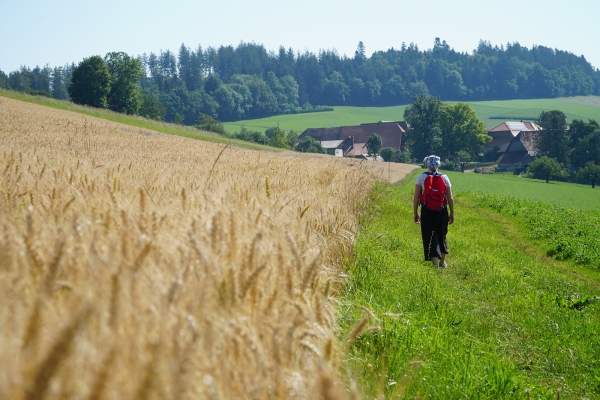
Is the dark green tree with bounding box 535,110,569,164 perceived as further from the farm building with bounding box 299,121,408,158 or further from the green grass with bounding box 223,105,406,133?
the green grass with bounding box 223,105,406,133

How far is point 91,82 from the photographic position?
74.8 m

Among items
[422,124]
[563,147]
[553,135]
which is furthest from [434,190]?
[422,124]

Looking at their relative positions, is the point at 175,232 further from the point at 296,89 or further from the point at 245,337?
the point at 296,89

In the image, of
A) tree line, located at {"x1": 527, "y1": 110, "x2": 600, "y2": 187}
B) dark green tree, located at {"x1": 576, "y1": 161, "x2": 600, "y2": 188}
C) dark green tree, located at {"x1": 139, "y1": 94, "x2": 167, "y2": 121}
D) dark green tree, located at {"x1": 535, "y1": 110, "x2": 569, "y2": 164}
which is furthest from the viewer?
dark green tree, located at {"x1": 139, "y1": 94, "x2": 167, "y2": 121}

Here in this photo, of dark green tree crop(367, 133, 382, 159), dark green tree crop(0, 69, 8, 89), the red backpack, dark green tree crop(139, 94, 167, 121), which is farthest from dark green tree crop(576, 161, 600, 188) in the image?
dark green tree crop(0, 69, 8, 89)

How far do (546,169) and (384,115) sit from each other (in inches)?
3610

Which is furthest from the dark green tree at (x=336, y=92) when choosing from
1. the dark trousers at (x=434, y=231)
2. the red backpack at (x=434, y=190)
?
the red backpack at (x=434, y=190)

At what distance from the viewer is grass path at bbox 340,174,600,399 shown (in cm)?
509

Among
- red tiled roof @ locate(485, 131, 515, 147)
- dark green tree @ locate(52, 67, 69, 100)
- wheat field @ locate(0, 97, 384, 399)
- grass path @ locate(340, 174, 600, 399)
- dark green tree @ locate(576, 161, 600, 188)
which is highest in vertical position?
dark green tree @ locate(52, 67, 69, 100)

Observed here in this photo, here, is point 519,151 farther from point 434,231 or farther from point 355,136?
point 434,231

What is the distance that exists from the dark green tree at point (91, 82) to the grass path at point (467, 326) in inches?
2696

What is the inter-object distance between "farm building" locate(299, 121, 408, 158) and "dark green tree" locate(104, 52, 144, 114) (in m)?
44.3

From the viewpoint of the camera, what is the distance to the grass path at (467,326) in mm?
5086

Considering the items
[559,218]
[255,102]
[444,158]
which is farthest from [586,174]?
[255,102]
